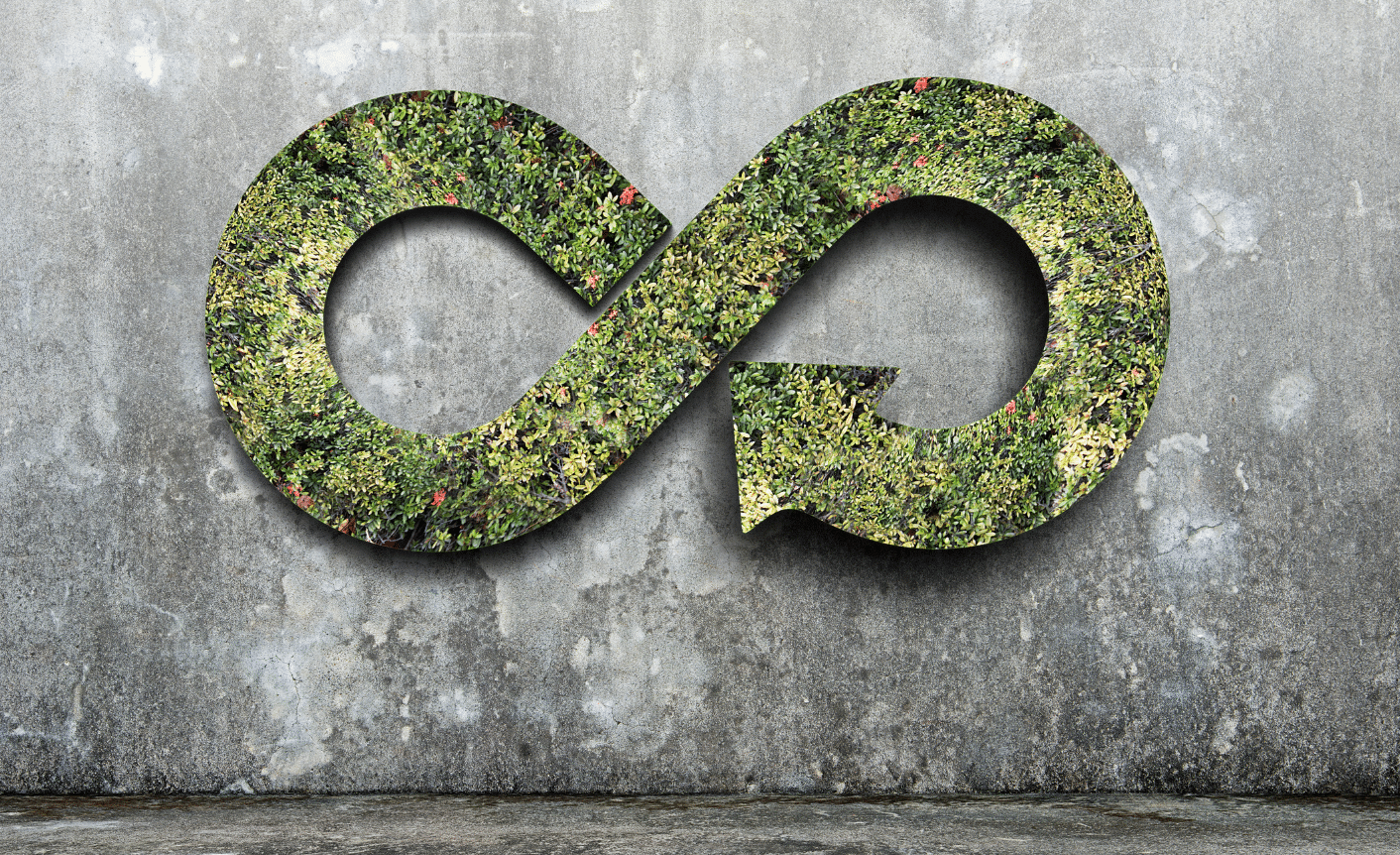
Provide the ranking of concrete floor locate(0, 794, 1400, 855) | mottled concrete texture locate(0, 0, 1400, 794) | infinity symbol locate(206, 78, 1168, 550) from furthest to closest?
mottled concrete texture locate(0, 0, 1400, 794) → infinity symbol locate(206, 78, 1168, 550) → concrete floor locate(0, 794, 1400, 855)

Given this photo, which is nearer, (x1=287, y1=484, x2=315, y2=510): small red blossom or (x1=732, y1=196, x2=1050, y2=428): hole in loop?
(x1=287, y1=484, x2=315, y2=510): small red blossom

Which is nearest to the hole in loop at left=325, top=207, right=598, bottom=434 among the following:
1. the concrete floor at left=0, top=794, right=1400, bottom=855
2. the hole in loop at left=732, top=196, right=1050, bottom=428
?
the hole in loop at left=732, top=196, right=1050, bottom=428

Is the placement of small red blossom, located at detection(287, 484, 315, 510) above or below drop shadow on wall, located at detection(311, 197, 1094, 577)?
below

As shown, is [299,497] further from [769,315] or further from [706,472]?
[769,315]

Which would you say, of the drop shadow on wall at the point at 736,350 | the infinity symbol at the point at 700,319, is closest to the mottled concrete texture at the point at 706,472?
the drop shadow on wall at the point at 736,350

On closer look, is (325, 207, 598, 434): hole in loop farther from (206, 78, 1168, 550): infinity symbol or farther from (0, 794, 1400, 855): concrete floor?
(0, 794, 1400, 855): concrete floor

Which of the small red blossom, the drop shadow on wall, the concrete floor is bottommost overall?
the concrete floor

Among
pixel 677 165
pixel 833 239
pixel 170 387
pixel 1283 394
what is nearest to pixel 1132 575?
pixel 1283 394

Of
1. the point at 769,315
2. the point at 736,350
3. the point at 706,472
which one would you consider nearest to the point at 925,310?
the point at 769,315
